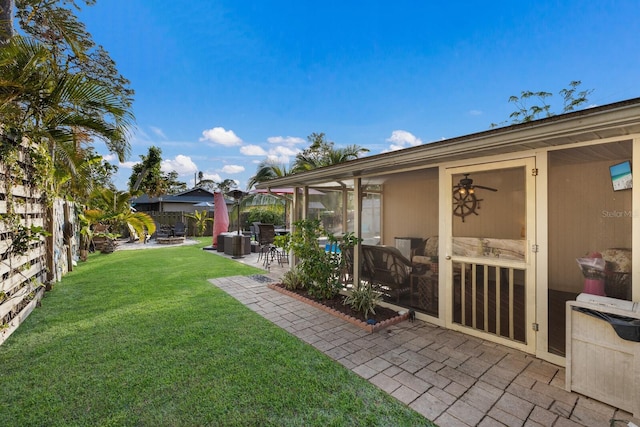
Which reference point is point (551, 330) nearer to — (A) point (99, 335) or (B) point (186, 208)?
(A) point (99, 335)

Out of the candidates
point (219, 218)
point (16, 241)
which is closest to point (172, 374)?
point (16, 241)

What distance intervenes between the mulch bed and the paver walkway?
99 millimetres

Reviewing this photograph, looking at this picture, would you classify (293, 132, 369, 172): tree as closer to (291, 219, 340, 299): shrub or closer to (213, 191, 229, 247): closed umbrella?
(213, 191, 229, 247): closed umbrella

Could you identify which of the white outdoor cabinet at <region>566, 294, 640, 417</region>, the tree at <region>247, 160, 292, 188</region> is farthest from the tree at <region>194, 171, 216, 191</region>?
the white outdoor cabinet at <region>566, 294, 640, 417</region>

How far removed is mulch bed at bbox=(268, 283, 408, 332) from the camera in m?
3.98

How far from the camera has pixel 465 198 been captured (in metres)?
3.71

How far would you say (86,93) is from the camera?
4.17 metres

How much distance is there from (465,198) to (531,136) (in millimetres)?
→ 1247

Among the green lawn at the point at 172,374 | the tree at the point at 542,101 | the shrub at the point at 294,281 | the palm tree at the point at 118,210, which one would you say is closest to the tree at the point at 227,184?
the palm tree at the point at 118,210

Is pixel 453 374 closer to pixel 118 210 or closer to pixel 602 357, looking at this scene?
pixel 602 357

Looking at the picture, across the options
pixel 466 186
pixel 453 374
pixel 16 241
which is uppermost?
pixel 466 186

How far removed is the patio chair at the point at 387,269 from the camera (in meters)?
4.54

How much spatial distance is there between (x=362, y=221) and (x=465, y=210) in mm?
1914

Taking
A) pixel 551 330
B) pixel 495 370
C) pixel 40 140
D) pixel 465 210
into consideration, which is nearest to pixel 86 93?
pixel 40 140
